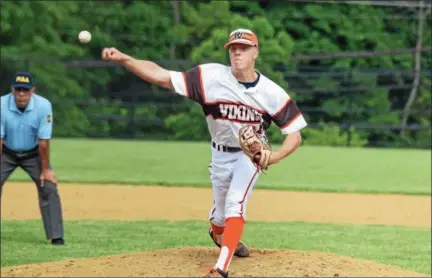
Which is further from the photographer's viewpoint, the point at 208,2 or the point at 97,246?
the point at 208,2

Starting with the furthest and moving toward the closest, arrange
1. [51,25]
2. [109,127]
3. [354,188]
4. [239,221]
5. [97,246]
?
[51,25], [109,127], [354,188], [97,246], [239,221]

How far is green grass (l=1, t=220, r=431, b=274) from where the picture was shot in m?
10.4

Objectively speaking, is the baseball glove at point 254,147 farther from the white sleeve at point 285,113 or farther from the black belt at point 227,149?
the black belt at point 227,149

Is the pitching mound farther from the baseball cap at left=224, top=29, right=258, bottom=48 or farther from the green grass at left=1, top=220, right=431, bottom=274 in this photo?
the baseball cap at left=224, top=29, right=258, bottom=48

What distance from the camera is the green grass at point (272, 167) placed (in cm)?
1753

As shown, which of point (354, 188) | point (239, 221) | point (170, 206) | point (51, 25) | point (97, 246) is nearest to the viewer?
point (239, 221)

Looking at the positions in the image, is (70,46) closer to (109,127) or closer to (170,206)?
(109,127)

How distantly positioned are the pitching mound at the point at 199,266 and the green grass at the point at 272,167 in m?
8.46

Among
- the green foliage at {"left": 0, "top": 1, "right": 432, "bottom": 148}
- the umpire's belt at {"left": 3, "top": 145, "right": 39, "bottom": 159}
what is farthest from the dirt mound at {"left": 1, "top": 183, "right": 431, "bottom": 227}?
the green foliage at {"left": 0, "top": 1, "right": 432, "bottom": 148}

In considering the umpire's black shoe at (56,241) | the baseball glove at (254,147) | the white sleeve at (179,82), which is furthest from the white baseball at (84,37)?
the umpire's black shoe at (56,241)

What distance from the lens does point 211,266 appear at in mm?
7957

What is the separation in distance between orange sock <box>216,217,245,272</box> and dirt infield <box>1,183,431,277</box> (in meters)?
0.26

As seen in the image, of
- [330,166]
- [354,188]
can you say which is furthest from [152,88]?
[354,188]

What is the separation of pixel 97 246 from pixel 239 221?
11.3 ft
